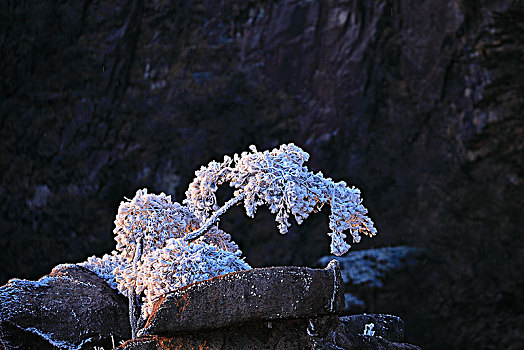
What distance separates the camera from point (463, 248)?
9.52 meters

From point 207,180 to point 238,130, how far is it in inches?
242

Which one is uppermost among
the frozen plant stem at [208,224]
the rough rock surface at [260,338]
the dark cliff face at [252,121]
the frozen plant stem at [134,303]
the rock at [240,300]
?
the dark cliff face at [252,121]

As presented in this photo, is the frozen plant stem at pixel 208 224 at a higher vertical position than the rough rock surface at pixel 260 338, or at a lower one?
higher

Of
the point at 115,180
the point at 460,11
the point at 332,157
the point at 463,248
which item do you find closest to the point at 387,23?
the point at 460,11

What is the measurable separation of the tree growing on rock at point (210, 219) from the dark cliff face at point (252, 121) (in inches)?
239

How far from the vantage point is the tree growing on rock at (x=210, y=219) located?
3.37 meters

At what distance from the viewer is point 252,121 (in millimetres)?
10070

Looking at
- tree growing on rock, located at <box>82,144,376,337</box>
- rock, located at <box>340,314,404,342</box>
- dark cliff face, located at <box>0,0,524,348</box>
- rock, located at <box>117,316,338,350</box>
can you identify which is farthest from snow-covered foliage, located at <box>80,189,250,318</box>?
dark cliff face, located at <box>0,0,524,348</box>

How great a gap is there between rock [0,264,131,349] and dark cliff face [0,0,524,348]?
6.01 meters

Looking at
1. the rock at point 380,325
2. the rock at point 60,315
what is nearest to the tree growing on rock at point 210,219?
the rock at point 60,315

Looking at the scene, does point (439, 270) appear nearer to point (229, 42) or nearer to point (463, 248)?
point (463, 248)

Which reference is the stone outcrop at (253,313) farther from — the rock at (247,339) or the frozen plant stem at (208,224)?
the frozen plant stem at (208,224)

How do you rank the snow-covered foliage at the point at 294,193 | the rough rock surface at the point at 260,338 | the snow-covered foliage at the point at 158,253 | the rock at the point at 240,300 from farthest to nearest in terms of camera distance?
the snow-covered foliage at the point at 294,193, the snow-covered foliage at the point at 158,253, the rough rock surface at the point at 260,338, the rock at the point at 240,300

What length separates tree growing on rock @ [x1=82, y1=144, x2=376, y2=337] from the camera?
337 cm
